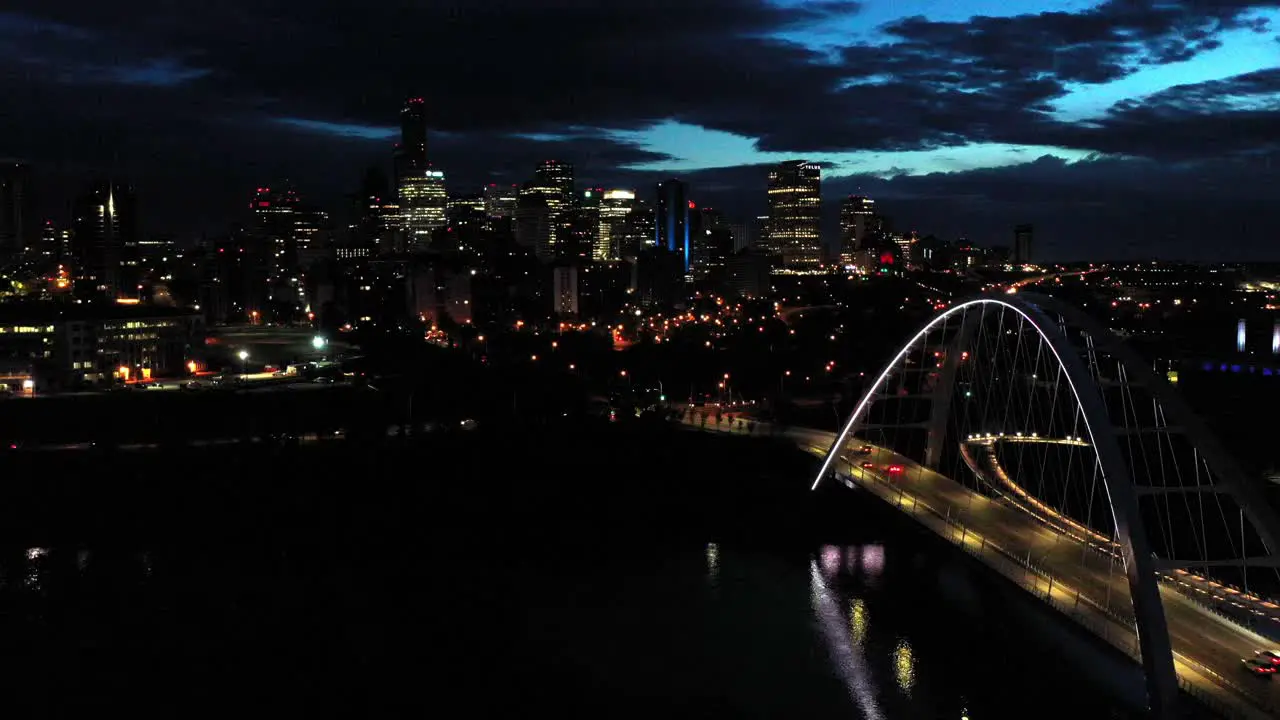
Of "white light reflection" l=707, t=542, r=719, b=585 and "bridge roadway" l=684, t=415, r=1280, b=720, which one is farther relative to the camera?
"white light reflection" l=707, t=542, r=719, b=585

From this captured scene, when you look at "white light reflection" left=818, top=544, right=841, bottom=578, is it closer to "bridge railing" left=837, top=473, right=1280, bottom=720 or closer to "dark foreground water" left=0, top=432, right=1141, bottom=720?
"dark foreground water" left=0, top=432, right=1141, bottom=720

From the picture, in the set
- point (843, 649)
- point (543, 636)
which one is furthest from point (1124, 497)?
point (543, 636)

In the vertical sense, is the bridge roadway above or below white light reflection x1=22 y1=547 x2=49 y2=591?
above

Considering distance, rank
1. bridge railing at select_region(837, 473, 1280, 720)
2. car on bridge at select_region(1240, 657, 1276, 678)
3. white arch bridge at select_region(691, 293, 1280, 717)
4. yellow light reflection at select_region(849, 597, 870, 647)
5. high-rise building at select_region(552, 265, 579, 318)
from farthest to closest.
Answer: high-rise building at select_region(552, 265, 579, 318), yellow light reflection at select_region(849, 597, 870, 647), white arch bridge at select_region(691, 293, 1280, 717), car on bridge at select_region(1240, 657, 1276, 678), bridge railing at select_region(837, 473, 1280, 720)

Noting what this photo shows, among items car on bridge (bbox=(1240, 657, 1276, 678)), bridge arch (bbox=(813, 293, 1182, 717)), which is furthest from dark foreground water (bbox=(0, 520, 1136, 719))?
car on bridge (bbox=(1240, 657, 1276, 678))

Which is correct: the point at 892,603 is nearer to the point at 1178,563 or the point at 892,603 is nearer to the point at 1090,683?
the point at 1090,683

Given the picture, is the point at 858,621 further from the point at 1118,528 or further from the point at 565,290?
the point at 565,290

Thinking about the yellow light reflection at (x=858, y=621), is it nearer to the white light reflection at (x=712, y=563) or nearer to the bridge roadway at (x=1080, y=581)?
the bridge roadway at (x=1080, y=581)

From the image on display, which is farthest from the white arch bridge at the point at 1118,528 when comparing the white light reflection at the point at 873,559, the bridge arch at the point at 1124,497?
the white light reflection at the point at 873,559
